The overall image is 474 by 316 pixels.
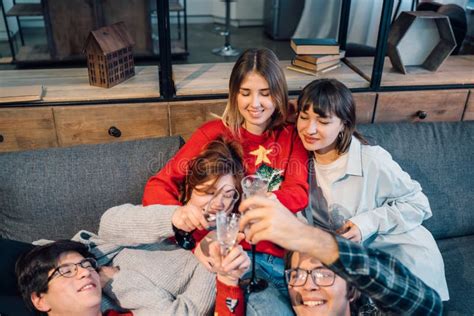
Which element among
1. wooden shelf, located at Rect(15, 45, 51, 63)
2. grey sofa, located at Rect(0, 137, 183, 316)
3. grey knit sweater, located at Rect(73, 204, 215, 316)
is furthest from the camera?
wooden shelf, located at Rect(15, 45, 51, 63)

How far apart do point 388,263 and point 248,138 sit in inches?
35.7

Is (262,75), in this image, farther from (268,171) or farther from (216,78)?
A: (216,78)

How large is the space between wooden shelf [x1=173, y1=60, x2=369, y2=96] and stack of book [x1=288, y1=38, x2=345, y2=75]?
0.04m

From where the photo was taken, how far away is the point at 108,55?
2184 mm

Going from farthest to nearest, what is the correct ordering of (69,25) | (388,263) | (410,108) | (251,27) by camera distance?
(251,27), (69,25), (410,108), (388,263)

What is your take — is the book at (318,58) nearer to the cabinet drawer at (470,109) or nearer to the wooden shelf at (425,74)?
the wooden shelf at (425,74)

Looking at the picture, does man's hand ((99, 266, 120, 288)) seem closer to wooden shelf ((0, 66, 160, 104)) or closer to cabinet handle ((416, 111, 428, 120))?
wooden shelf ((0, 66, 160, 104))

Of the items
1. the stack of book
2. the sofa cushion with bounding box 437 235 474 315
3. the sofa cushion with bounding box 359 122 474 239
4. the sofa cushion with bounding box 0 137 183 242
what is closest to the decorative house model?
the sofa cushion with bounding box 0 137 183 242

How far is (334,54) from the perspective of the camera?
2496 mm

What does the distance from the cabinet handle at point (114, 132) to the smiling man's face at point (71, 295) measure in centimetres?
85

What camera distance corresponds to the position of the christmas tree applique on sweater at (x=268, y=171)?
72.4 inches

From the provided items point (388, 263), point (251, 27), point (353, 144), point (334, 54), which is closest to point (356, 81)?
point (334, 54)

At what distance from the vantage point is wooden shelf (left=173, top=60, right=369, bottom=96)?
2.26 metres

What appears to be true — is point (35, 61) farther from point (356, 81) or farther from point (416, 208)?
point (416, 208)
